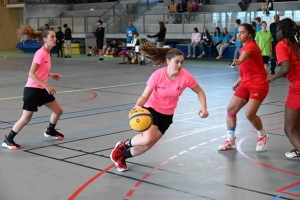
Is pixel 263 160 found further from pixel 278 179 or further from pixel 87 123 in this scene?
pixel 87 123

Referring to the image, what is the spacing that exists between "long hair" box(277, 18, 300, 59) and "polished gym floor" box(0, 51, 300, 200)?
62.4 inches

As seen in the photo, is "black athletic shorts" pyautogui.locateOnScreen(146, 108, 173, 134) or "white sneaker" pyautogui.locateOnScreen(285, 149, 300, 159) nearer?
"black athletic shorts" pyautogui.locateOnScreen(146, 108, 173, 134)

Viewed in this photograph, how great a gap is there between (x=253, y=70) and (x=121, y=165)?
2.43 m

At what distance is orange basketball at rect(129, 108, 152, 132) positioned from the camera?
5.95 m

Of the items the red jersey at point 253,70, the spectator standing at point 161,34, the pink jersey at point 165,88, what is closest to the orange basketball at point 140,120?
the pink jersey at point 165,88

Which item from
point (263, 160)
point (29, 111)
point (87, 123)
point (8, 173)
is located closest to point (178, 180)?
point (263, 160)

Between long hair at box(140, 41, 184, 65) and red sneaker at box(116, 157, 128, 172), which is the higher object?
long hair at box(140, 41, 184, 65)

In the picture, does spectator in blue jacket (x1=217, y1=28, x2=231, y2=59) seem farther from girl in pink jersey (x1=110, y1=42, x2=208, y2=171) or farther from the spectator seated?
girl in pink jersey (x1=110, y1=42, x2=208, y2=171)

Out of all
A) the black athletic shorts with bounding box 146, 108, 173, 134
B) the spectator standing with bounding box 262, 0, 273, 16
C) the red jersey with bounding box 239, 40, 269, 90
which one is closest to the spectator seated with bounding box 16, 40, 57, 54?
the spectator standing with bounding box 262, 0, 273, 16

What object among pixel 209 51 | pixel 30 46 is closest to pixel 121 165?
pixel 209 51

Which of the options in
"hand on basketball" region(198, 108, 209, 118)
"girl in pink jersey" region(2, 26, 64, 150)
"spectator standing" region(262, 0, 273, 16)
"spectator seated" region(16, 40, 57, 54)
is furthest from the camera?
"spectator seated" region(16, 40, 57, 54)

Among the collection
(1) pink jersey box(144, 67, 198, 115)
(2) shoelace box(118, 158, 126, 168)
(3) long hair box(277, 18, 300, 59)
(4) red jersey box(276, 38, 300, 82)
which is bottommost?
(2) shoelace box(118, 158, 126, 168)

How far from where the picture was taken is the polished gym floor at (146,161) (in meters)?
5.68

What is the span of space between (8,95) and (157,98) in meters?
8.28
